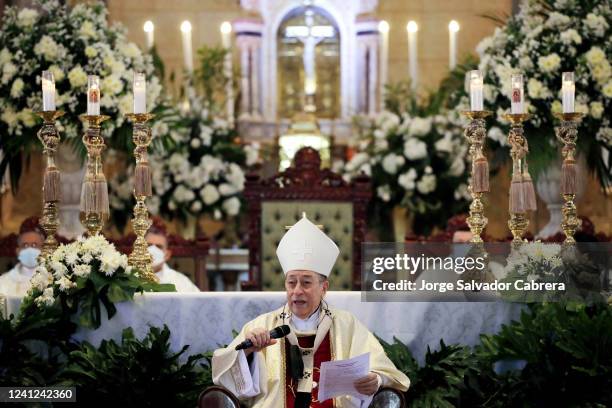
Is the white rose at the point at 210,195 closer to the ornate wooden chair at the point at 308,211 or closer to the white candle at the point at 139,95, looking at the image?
the ornate wooden chair at the point at 308,211

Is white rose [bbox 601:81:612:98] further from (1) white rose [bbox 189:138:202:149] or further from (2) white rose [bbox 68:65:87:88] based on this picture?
(2) white rose [bbox 68:65:87:88]

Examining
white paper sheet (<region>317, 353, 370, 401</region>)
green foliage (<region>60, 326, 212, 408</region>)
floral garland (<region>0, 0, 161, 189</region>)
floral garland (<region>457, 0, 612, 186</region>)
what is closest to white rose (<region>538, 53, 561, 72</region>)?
floral garland (<region>457, 0, 612, 186</region>)

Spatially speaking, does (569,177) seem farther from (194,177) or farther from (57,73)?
(194,177)

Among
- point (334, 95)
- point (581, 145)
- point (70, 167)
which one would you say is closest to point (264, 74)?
point (334, 95)

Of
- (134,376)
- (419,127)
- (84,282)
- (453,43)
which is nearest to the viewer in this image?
Result: (134,376)

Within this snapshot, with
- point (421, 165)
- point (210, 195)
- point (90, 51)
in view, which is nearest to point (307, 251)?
point (90, 51)

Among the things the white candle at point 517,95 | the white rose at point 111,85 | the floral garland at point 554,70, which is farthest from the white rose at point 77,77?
the white candle at point 517,95

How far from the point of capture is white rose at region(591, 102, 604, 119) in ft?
26.4

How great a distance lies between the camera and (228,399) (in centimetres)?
475

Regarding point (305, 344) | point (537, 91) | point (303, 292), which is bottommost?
point (305, 344)

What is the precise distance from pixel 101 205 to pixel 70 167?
2.88 m

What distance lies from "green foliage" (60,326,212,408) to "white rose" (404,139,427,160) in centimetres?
422

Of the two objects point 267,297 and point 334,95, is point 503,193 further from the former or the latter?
point 267,297

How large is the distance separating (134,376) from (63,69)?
310 cm
